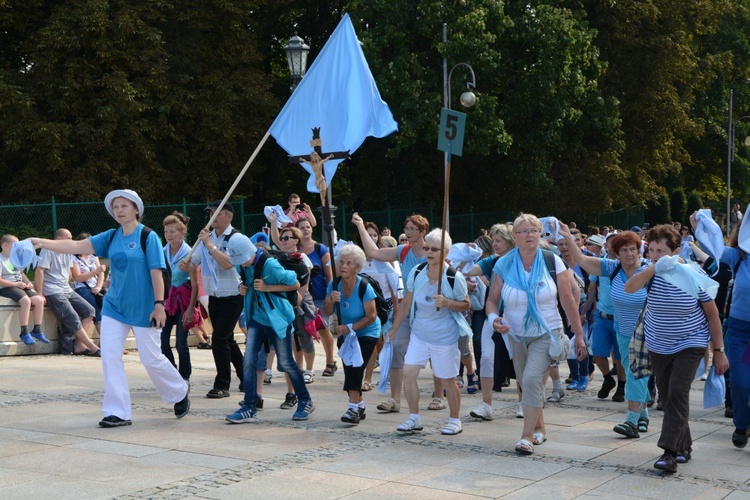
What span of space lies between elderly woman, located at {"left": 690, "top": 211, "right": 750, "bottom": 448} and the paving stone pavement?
8.7 inches

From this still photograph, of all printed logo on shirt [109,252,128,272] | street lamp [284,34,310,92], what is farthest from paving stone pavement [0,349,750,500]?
street lamp [284,34,310,92]

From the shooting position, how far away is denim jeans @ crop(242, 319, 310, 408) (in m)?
8.88

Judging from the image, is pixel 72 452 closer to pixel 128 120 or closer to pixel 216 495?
pixel 216 495

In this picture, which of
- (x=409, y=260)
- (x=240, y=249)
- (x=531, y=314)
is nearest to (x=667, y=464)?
(x=531, y=314)

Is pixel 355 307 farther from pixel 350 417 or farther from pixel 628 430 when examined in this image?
pixel 628 430

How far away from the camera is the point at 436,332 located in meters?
8.37

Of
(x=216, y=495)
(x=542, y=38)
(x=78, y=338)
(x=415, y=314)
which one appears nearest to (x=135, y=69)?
(x=542, y=38)

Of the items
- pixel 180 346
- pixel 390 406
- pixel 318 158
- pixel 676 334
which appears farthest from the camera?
pixel 180 346

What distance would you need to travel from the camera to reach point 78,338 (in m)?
14.2

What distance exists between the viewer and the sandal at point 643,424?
862 cm

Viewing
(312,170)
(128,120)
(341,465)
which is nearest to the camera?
(341,465)

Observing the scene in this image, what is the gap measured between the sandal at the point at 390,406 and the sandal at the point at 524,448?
2090 millimetres

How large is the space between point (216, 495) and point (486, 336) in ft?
14.7

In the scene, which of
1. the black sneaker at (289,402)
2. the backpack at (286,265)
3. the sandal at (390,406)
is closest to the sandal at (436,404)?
the sandal at (390,406)
